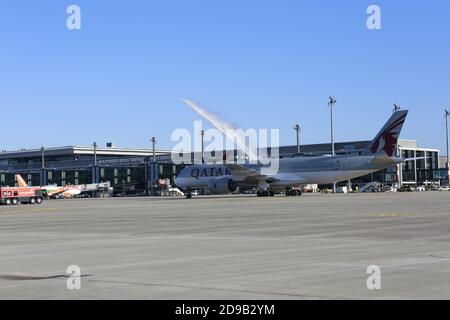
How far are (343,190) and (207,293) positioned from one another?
109188 millimetres

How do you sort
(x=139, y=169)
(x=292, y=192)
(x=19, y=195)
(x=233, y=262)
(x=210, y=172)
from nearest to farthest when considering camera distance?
(x=233, y=262), (x=210, y=172), (x=292, y=192), (x=19, y=195), (x=139, y=169)

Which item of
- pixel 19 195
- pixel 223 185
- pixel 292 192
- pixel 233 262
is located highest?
pixel 233 262

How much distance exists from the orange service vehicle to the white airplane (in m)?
21.4

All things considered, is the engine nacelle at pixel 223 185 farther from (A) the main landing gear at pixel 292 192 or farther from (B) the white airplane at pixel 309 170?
(A) the main landing gear at pixel 292 192

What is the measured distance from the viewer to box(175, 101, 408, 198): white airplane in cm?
7919

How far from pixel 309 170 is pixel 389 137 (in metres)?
10.3

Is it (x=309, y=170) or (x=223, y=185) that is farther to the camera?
(x=223, y=185)

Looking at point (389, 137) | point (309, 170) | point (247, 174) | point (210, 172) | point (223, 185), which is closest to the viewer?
point (389, 137)

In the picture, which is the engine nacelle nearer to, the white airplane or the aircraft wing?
the white airplane

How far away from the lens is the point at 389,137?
7938cm

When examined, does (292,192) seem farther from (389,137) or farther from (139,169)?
(139,169)

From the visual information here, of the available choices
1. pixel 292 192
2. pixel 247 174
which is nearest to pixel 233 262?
pixel 247 174
